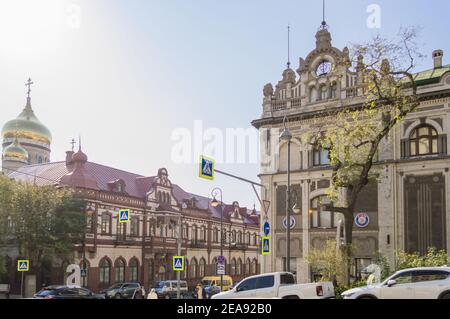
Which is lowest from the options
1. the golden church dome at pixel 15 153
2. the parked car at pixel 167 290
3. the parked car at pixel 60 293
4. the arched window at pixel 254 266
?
the arched window at pixel 254 266

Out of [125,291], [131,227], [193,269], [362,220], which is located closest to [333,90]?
[362,220]

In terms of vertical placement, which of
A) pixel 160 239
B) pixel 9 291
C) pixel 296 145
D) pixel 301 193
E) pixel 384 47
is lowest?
pixel 9 291

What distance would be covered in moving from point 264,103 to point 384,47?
52.4 ft

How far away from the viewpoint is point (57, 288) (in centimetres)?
2988

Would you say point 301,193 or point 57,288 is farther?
point 301,193

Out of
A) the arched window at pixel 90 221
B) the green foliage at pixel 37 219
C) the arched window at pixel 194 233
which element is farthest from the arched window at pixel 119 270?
the arched window at pixel 194 233

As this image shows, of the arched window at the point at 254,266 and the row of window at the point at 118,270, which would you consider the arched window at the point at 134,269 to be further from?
the arched window at the point at 254,266

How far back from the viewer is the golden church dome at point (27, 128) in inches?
2778

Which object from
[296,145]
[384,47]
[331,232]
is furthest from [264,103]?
[384,47]

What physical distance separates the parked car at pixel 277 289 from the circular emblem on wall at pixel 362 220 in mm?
15630

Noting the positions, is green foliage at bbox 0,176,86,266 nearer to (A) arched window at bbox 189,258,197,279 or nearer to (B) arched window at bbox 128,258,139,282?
(B) arched window at bbox 128,258,139,282
